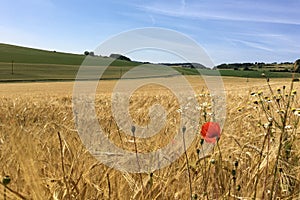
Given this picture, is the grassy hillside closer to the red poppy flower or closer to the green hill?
the green hill

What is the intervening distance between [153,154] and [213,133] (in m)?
0.34

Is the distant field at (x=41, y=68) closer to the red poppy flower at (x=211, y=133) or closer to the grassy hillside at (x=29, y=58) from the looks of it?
the grassy hillside at (x=29, y=58)

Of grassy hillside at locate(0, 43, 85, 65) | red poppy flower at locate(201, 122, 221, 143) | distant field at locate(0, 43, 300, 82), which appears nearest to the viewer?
red poppy flower at locate(201, 122, 221, 143)

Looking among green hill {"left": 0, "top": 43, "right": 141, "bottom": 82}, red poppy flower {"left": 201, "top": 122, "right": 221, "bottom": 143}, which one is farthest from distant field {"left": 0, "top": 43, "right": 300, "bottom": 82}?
red poppy flower {"left": 201, "top": 122, "right": 221, "bottom": 143}

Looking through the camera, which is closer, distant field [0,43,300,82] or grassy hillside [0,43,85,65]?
distant field [0,43,300,82]

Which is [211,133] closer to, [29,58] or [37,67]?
[37,67]

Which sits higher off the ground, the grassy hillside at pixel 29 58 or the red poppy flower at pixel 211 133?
the grassy hillside at pixel 29 58

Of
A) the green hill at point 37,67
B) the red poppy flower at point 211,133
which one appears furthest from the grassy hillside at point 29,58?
the red poppy flower at point 211,133

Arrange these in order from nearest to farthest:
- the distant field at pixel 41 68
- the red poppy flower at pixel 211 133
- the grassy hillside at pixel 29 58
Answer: the red poppy flower at pixel 211 133 → the distant field at pixel 41 68 → the grassy hillside at pixel 29 58

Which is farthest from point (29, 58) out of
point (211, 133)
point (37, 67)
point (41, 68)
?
point (211, 133)

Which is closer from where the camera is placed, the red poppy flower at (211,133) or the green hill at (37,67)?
the red poppy flower at (211,133)

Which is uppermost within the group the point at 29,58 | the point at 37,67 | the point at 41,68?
the point at 29,58

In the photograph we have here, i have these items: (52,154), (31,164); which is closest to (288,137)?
(52,154)

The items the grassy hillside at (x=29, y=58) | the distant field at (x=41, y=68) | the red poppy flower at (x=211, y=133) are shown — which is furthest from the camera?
the grassy hillside at (x=29, y=58)
